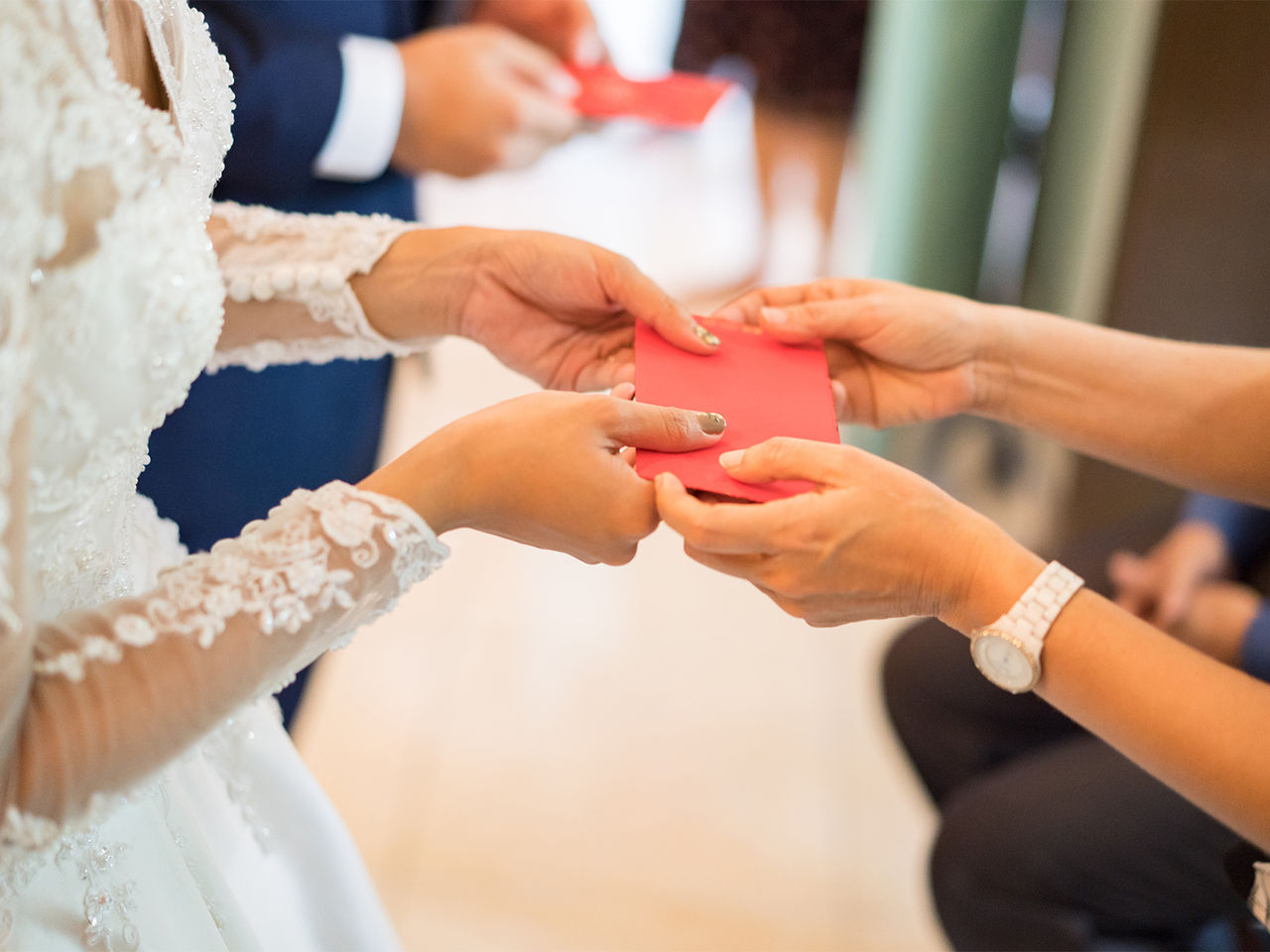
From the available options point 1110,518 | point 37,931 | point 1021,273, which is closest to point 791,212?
point 1021,273

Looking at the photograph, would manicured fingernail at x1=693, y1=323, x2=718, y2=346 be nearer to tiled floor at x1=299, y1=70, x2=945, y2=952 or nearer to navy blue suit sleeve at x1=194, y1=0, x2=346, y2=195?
tiled floor at x1=299, y1=70, x2=945, y2=952

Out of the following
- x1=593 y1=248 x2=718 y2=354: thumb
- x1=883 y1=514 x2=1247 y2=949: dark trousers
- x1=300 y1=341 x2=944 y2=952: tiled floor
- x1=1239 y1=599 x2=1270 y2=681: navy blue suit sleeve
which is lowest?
x1=300 y1=341 x2=944 y2=952: tiled floor

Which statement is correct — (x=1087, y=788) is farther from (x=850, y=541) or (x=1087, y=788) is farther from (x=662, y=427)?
(x=662, y=427)

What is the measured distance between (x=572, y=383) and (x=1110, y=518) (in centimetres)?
143

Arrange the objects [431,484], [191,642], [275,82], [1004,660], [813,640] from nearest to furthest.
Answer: [191,642]
[431,484]
[1004,660]
[275,82]
[813,640]

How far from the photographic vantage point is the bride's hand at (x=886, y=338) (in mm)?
1080

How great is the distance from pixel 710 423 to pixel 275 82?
762mm

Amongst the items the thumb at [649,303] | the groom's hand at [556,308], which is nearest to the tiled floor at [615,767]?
the groom's hand at [556,308]

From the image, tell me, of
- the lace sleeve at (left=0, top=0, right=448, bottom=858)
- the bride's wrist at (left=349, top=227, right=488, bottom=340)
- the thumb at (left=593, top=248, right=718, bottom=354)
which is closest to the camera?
the lace sleeve at (left=0, top=0, right=448, bottom=858)

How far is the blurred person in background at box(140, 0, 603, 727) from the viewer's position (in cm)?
128

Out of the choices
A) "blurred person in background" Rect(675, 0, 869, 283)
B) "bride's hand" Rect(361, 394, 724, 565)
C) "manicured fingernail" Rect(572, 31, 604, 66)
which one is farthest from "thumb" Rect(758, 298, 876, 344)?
"blurred person in background" Rect(675, 0, 869, 283)

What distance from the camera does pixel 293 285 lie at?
3.56 ft

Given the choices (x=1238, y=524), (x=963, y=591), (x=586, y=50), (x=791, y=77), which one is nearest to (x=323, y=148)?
(x=586, y=50)

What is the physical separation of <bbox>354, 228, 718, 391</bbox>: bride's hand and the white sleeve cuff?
1.00ft
